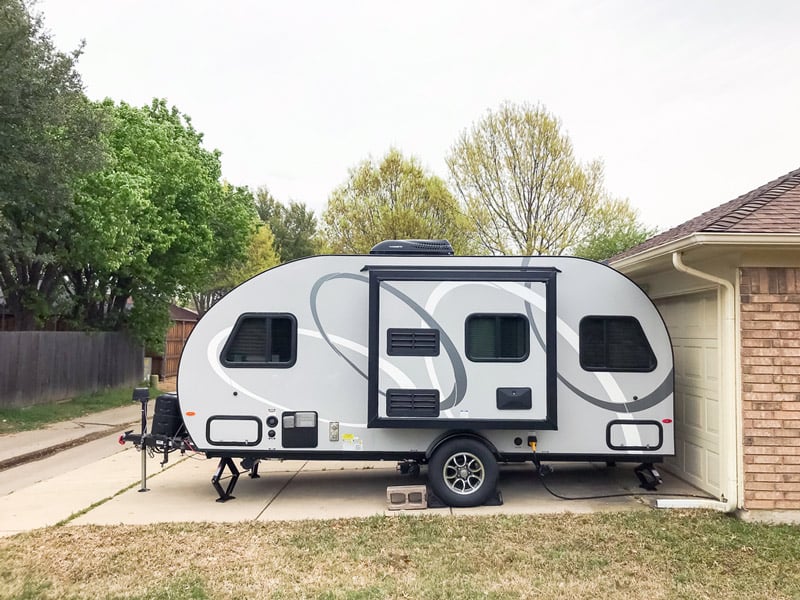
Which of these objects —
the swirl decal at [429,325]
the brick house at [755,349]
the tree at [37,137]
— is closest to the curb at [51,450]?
the tree at [37,137]

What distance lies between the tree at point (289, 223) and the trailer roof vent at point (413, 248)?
37.9m

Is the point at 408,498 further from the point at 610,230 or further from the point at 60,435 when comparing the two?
the point at 610,230

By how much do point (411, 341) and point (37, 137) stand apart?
36.2ft

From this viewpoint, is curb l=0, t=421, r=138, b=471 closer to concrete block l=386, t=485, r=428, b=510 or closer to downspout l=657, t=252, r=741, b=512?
concrete block l=386, t=485, r=428, b=510

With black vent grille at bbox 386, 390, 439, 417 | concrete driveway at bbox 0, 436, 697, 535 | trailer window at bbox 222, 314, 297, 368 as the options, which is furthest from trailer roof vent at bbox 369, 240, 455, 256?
concrete driveway at bbox 0, 436, 697, 535

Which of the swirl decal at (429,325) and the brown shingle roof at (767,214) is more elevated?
the brown shingle roof at (767,214)

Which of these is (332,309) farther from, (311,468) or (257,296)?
(311,468)

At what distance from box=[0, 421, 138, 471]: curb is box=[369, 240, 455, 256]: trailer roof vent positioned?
24.0 ft

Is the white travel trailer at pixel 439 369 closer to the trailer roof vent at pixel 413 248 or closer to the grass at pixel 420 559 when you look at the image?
the trailer roof vent at pixel 413 248

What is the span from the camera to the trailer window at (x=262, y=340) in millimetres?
7223

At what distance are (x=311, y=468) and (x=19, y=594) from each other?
184 inches

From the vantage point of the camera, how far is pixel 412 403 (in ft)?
22.8

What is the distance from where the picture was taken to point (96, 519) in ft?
22.1

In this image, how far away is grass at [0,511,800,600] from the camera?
4848 millimetres
